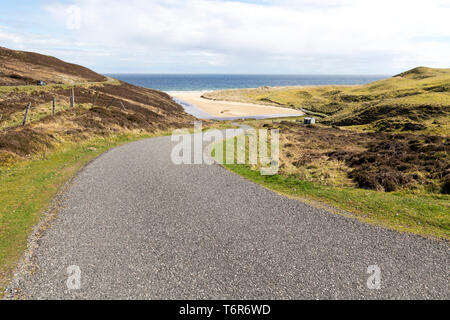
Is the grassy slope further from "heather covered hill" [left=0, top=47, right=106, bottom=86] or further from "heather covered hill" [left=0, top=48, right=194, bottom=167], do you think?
"heather covered hill" [left=0, top=47, right=106, bottom=86]

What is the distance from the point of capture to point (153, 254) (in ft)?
32.5

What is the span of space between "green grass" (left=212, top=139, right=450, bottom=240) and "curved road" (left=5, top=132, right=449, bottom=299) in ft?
3.21

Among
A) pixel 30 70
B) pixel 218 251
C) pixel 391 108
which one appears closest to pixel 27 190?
pixel 218 251

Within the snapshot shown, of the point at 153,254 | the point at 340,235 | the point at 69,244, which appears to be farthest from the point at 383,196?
the point at 69,244

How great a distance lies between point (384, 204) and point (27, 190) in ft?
59.8

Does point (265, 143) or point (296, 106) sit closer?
point (265, 143)

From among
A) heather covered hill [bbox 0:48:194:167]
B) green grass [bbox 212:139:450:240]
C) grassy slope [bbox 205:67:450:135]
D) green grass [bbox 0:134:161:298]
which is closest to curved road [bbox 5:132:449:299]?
green grass [bbox 0:134:161:298]

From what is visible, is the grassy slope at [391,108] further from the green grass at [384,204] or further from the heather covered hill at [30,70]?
the heather covered hill at [30,70]

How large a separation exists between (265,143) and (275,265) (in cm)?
2644

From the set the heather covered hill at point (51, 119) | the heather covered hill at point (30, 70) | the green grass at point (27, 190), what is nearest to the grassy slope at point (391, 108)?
the heather covered hill at point (51, 119)

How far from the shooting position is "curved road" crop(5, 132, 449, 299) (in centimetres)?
827

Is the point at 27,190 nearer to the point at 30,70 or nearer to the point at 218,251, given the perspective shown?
the point at 218,251

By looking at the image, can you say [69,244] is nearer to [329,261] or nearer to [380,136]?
[329,261]

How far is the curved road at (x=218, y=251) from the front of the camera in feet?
27.1
